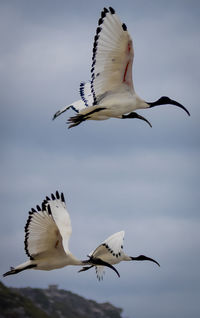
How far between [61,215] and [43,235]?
8.83 feet

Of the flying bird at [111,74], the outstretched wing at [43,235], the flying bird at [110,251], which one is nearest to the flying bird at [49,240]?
the outstretched wing at [43,235]

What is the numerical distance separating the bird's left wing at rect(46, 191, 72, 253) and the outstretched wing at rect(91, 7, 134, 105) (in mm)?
2585

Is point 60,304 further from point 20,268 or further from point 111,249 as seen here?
point 20,268

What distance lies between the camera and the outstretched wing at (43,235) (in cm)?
1717

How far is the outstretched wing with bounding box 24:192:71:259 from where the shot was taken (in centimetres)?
1717

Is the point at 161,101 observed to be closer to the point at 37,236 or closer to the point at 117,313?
the point at 37,236

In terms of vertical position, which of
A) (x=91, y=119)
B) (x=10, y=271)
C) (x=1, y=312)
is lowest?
(x=10, y=271)

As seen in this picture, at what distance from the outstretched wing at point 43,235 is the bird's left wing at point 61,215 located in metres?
1.08

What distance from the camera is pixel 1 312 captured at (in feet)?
208

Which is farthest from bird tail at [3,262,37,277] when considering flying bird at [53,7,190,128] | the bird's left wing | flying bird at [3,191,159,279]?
flying bird at [53,7,190,128]

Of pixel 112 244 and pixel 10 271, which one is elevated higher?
pixel 112 244

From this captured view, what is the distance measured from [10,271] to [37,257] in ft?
2.11

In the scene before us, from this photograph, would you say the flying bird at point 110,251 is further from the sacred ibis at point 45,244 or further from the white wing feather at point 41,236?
the white wing feather at point 41,236

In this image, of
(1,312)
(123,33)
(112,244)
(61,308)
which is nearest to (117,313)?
(61,308)
